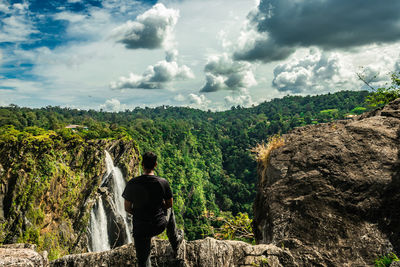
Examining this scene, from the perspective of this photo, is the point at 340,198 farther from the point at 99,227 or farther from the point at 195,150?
the point at 195,150

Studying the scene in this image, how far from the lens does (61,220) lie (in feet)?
59.6

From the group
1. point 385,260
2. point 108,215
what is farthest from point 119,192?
point 385,260

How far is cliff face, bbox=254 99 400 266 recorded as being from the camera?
3.14 meters

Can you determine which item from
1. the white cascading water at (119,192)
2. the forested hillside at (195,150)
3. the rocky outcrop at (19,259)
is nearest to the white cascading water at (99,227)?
the white cascading water at (119,192)

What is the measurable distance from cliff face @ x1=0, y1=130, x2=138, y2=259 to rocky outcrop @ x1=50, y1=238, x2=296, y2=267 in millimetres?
12828

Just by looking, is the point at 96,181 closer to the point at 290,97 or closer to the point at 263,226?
the point at 263,226

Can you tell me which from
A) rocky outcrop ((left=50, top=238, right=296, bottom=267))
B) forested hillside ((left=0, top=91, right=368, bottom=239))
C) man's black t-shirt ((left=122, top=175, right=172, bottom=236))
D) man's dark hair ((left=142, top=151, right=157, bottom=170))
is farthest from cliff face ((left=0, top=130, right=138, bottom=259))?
man's dark hair ((left=142, top=151, right=157, bottom=170))

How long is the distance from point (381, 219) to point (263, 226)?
1.76 metres

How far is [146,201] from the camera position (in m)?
2.71

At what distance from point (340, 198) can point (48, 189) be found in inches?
746

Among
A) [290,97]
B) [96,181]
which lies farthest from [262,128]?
[96,181]

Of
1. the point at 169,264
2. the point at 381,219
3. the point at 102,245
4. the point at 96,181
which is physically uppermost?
the point at 381,219

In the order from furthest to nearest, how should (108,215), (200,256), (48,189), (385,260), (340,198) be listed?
(108,215)
(48,189)
(340,198)
(200,256)
(385,260)

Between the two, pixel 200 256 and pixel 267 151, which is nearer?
pixel 200 256
